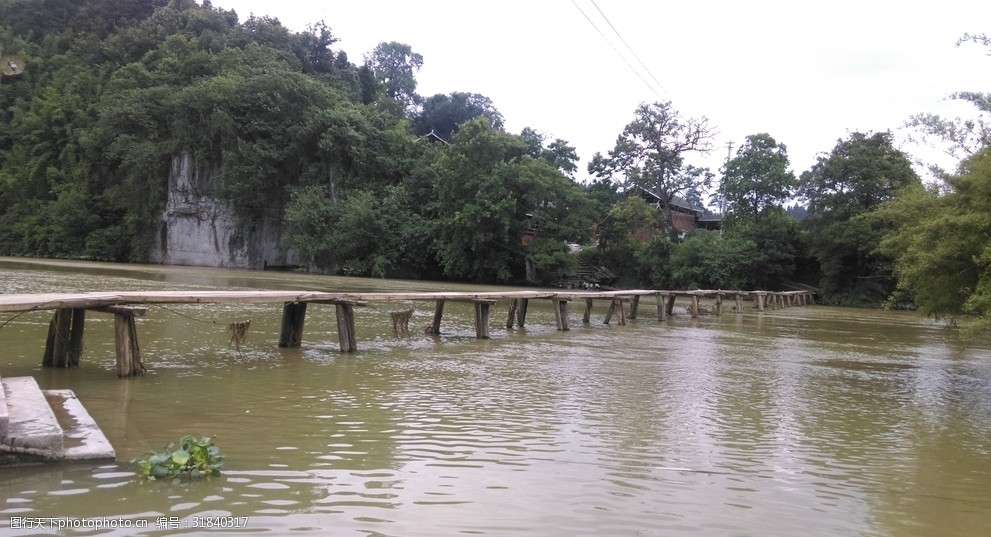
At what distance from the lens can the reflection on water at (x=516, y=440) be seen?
13.5ft

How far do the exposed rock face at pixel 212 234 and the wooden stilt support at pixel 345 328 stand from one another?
1630 inches

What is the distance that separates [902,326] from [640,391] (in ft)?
71.5

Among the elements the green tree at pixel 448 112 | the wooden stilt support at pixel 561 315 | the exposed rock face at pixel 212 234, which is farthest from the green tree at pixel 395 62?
the wooden stilt support at pixel 561 315

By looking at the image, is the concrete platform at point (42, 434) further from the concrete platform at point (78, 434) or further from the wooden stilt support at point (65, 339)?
the wooden stilt support at point (65, 339)

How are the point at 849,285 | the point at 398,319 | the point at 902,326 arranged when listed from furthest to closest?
the point at 849,285 → the point at 902,326 → the point at 398,319

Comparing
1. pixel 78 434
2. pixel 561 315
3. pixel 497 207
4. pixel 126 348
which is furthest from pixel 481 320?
pixel 497 207

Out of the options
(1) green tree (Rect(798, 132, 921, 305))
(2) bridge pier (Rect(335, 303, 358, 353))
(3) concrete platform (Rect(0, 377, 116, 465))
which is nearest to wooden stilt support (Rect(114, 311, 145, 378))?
(3) concrete platform (Rect(0, 377, 116, 465))

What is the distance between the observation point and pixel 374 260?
46.2m

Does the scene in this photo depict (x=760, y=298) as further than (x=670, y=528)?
Yes


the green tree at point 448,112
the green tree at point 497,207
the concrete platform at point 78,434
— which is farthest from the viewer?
the green tree at point 448,112

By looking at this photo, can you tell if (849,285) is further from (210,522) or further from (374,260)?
(210,522)

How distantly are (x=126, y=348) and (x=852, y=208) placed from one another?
3957 cm

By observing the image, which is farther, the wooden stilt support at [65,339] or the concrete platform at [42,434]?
the wooden stilt support at [65,339]

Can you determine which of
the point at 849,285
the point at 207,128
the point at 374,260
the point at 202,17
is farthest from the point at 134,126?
the point at 849,285
